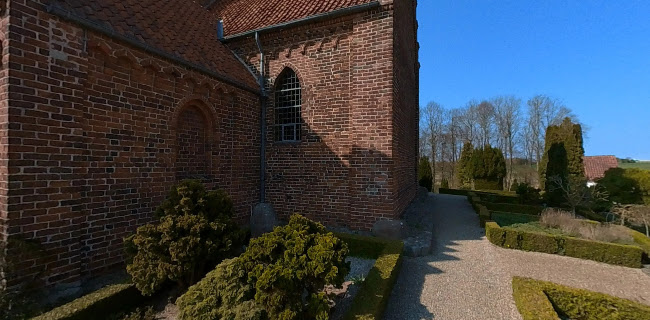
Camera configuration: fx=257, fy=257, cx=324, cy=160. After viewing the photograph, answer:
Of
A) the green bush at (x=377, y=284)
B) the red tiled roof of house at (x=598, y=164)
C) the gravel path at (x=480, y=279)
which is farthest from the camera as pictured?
the red tiled roof of house at (x=598, y=164)

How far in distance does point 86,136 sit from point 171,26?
368 cm

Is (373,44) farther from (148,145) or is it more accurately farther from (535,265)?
(535,265)

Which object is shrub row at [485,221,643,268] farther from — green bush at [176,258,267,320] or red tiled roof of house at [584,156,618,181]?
red tiled roof of house at [584,156,618,181]

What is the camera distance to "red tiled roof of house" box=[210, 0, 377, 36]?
7301 millimetres

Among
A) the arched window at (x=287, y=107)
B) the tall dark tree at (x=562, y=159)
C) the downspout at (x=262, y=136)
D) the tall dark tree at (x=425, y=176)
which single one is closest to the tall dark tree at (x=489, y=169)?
the tall dark tree at (x=562, y=159)

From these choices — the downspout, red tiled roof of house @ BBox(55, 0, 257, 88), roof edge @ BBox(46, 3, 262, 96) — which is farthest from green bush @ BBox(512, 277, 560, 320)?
red tiled roof of house @ BBox(55, 0, 257, 88)

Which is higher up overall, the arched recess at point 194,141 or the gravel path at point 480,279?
the arched recess at point 194,141

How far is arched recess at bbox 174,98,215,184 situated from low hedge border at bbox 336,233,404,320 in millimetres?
3828

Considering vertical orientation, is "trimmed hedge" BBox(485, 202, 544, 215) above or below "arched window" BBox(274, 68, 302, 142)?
below

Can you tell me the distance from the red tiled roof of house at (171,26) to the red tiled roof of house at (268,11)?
80cm

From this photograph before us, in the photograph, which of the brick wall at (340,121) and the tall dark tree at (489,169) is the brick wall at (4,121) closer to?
the brick wall at (340,121)

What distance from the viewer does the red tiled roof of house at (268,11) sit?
7301mm

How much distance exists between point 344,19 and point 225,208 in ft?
19.2

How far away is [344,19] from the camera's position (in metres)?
7.05
